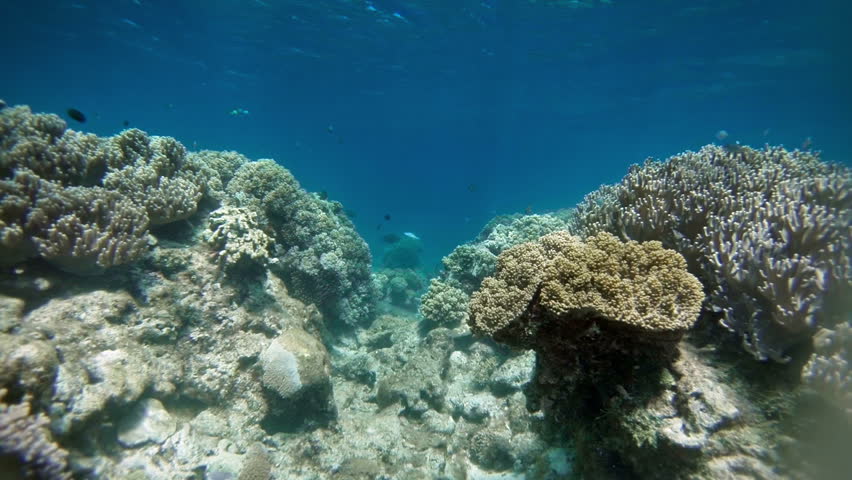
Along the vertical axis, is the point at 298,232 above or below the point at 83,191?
above

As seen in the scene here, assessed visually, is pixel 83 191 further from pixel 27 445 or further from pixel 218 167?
pixel 218 167

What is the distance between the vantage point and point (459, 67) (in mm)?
41219

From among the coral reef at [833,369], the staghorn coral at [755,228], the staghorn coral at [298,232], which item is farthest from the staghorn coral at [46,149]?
the coral reef at [833,369]

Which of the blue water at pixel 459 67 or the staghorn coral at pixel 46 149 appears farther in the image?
the blue water at pixel 459 67

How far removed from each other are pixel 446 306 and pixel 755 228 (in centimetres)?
689

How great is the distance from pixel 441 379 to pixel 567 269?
558 centimetres

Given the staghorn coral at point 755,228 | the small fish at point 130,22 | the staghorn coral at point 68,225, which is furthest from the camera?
the small fish at point 130,22

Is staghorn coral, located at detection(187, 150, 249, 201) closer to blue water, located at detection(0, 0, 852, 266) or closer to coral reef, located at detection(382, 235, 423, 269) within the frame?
blue water, located at detection(0, 0, 852, 266)

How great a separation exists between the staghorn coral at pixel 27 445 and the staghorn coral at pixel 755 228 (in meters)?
6.83

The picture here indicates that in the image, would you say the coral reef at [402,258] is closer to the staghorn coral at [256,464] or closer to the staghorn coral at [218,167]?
the staghorn coral at [218,167]

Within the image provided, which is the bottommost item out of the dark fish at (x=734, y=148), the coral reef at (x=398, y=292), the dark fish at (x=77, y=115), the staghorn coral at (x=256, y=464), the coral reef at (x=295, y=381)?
the staghorn coral at (x=256, y=464)

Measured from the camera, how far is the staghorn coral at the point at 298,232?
364 inches

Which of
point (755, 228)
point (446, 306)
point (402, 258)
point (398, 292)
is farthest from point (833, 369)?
point (402, 258)

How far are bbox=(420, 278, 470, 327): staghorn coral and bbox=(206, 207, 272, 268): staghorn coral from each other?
4.27m
